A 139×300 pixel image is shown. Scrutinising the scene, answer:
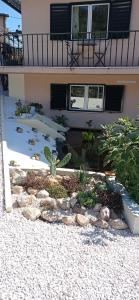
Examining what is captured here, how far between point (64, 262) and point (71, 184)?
202 cm

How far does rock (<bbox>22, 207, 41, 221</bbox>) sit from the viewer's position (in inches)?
192

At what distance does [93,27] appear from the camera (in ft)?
35.8

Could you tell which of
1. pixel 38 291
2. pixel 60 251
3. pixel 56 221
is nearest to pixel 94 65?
pixel 56 221

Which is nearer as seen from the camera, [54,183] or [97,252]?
[97,252]

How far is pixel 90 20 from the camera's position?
1083 cm

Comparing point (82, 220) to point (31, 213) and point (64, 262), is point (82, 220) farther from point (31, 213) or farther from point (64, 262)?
point (64, 262)

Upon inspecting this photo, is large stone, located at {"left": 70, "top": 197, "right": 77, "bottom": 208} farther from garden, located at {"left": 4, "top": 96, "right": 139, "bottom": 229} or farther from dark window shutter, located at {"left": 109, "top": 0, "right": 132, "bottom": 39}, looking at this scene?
dark window shutter, located at {"left": 109, "top": 0, "right": 132, "bottom": 39}

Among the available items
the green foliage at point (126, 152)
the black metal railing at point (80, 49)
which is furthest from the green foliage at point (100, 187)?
the black metal railing at point (80, 49)

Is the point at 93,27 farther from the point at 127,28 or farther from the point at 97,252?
the point at 97,252

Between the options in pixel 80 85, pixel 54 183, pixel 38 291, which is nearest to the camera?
pixel 38 291

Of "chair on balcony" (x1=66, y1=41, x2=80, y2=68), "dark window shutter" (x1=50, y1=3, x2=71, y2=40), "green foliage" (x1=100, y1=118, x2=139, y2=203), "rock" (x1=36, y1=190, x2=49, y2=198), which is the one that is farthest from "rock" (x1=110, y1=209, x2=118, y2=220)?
"dark window shutter" (x1=50, y1=3, x2=71, y2=40)

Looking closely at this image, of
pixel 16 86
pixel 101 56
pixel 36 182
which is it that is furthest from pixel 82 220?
pixel 16 86

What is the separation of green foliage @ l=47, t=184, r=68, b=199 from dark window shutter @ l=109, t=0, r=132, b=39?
6.89 metres

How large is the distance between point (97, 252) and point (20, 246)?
1.16 m
